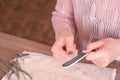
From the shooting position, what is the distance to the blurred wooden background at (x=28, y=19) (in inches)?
73.2

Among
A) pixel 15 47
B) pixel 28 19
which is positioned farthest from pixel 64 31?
pixel 28 19

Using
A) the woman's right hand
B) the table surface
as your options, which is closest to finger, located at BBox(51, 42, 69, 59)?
the woman's right hand

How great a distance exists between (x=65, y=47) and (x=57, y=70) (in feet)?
0.27

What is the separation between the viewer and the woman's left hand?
57cm

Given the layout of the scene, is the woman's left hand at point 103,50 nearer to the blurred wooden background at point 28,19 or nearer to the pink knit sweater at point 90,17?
the pink knit sweater at point 90,17

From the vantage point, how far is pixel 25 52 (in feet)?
2.46

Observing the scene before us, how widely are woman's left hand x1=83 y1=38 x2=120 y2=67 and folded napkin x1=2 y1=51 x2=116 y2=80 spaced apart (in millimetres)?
73

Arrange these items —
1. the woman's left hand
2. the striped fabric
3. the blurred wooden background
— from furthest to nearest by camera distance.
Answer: the blurred wooden background < the striped fabric < the woman's left hand

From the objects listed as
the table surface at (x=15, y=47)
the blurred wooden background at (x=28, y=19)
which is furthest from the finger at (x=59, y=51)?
the blurred wooden background at (x=28, y=19)

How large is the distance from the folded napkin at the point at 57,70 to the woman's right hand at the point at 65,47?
2.4 inches

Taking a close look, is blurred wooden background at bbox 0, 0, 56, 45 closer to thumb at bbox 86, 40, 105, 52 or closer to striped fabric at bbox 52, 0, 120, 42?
striped fabric at bbox 52, 0, 120, 42

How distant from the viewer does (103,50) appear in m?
0.58

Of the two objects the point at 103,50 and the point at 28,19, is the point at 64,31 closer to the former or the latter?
the point at 103,50

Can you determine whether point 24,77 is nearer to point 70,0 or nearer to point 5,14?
point 70,0
